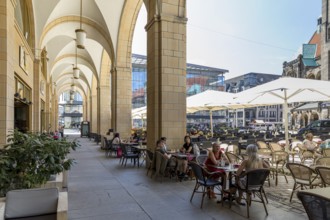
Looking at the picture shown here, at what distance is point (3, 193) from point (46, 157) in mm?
838

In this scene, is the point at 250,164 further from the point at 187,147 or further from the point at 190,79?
the point at 190,79

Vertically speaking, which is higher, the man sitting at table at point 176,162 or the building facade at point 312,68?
the building facade at point 312,68

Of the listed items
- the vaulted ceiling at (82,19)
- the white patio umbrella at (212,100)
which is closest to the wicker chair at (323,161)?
the white patio umbrella at (212,100)

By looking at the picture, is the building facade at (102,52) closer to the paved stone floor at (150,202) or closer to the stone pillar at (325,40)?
the paved stone floor at (150,202)

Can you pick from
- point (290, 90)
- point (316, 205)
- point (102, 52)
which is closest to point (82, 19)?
point (102, 52)

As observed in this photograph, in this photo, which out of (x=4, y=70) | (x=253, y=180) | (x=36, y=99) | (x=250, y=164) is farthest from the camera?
(x=36, y=99)

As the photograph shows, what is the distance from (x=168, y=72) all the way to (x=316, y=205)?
643cm

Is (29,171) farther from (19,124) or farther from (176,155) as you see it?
(19,124)

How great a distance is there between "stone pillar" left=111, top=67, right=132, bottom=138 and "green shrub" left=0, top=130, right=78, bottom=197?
1111 centimetres

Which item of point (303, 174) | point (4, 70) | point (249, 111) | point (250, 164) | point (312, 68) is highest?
point (312, 68)

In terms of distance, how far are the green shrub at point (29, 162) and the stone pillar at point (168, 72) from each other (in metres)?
4.95

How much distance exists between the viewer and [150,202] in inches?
210

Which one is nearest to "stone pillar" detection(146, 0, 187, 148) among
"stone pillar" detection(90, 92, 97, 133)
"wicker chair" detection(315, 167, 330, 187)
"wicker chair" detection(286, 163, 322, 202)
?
"wicker chair" detection(286, 163, 322, 202)

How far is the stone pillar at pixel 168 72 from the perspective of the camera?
851cm
